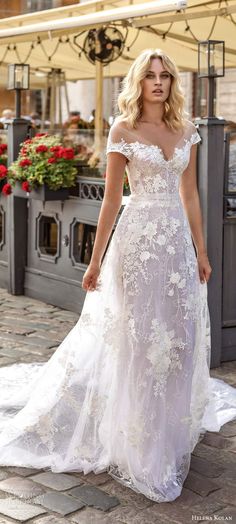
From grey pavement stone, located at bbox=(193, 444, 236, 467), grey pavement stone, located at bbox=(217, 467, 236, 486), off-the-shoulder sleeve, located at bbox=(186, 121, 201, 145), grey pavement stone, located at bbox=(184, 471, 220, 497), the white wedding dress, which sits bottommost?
grey pavement stone, located at bbox=(184, 471, 220, 497)

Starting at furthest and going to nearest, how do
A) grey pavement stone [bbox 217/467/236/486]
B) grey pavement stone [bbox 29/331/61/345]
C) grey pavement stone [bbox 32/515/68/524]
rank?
1. grey pavement stone [bbox 29/331/61/345]
2. grey pavement stone [bbox 217/467/236/486]
3. grey pavement stone [bbox 32/515/68/524]

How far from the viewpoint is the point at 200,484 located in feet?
14.4

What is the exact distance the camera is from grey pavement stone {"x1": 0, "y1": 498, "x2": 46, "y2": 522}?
13.0ft

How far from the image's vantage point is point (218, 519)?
397 centimetres

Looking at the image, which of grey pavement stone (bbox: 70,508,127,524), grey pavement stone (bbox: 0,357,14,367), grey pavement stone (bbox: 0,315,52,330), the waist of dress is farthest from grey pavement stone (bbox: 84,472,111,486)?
grey pavement stone (bbox: 0,315,52,330)

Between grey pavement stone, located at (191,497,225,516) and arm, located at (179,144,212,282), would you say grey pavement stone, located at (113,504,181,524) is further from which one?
arm, located at (179,144,212,282)

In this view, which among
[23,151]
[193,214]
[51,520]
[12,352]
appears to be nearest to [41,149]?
[23,151]

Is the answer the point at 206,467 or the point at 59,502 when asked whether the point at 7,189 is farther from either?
the point at 59,502

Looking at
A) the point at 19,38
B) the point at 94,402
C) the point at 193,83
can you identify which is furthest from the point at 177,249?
the point at 193,83

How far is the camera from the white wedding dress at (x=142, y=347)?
4410mm

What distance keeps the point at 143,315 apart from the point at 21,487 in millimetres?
1014

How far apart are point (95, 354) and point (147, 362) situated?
1.04 ft

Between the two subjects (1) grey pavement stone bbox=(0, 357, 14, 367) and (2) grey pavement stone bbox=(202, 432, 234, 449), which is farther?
(1) grey pavement stone bbox=(0, 357, 14, 367)

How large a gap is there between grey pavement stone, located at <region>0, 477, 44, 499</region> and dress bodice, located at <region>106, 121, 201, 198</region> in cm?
152
